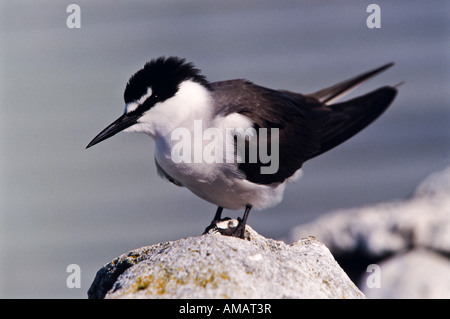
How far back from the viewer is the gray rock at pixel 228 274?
275 cm

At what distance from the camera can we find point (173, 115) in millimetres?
4230

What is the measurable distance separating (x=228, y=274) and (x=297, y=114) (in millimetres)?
2441

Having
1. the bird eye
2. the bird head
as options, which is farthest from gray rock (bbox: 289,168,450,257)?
the bird eye

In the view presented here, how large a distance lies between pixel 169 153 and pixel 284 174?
1038 mm

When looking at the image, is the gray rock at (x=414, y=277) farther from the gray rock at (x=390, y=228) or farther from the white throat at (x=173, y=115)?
the white throat at (x=173, y=115)

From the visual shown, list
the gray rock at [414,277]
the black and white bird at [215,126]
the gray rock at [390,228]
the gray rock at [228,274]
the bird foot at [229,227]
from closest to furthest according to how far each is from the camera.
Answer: the gray rock at [228,274], the bird foot at [229,227], the black and white bird at [215,126], the gray rock at [414,277], the gray rock at [390,228]

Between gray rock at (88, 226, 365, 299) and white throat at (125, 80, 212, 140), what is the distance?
111 centimetres

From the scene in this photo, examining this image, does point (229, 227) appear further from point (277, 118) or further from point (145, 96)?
point (145, 96)

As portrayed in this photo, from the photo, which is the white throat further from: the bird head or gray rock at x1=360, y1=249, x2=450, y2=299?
gray rock at x1=360, y1=249, x2=450, y2=299

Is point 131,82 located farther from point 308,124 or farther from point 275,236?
point 275,236

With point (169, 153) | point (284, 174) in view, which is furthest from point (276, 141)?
point (169, 153)

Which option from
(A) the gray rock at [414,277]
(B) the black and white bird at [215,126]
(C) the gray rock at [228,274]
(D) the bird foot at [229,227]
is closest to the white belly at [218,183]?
(B) the black and white bird at [215,126]

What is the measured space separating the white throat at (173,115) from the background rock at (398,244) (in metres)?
2.24

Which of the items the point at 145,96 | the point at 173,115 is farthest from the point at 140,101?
the point at 173,115
